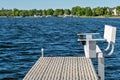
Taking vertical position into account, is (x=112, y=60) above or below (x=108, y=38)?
below

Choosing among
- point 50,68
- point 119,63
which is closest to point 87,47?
point 50,68

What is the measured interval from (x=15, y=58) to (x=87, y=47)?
1661 centimetres

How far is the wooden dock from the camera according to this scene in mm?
15391

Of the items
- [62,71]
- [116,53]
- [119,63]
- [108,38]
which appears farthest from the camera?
[116,53]

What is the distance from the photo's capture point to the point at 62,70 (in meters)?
17.0

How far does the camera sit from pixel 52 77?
→ 605 inches

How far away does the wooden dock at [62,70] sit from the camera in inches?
606

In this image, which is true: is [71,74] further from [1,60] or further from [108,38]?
[1,60]

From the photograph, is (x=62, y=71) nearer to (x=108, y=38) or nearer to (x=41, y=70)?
(x=41, y=70)

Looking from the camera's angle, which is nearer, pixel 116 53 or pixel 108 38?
pixel 108 38

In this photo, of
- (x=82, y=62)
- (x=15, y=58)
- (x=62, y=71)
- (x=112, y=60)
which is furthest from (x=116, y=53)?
(x=62, y=71)

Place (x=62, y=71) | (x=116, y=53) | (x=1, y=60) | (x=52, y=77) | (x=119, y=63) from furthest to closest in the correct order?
1. (x=116, y=53)
2. (x=1, y=60)
3. (x=119, y=63)
4. (x=62, y=71)
5. (x=52, y=77)

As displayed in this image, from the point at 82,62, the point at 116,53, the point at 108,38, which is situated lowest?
the point at 116,53

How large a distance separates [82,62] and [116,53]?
62.1 feet
